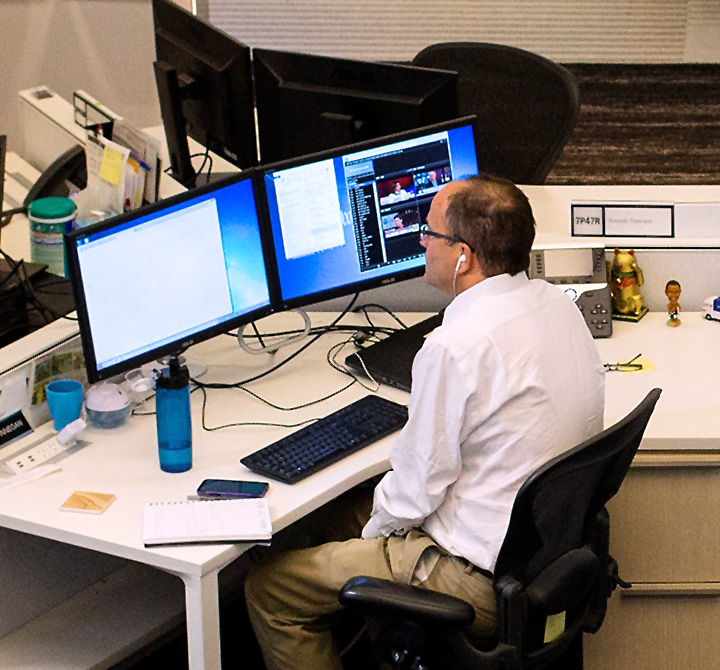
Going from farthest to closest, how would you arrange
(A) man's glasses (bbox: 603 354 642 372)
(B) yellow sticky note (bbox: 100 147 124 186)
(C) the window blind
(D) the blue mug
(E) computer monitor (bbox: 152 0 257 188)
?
1. (C) the window blind
2. (E) computer monitor (bbox: 152 0 257 188)
3. (B) yellow sticky note (bbox: 100 147 124 186)
4. (A) man's glasses (bbox: 603 354 642 372)
5. (D) the blue mug

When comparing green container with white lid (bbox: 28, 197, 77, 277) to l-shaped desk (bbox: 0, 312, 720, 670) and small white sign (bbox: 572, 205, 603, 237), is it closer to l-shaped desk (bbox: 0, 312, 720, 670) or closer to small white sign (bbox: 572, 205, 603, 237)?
l-shaped desk (bbox: 0, 312, 720, 670)

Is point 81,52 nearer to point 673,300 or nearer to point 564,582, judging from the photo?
point 673,300

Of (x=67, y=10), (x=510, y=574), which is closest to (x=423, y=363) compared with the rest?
(x=510, y=574)

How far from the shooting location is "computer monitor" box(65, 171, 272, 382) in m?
2.28

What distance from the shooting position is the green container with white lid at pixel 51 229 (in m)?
2.86

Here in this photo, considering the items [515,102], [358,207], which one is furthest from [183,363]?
[515,102]

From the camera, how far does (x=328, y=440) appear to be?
7.88 ft

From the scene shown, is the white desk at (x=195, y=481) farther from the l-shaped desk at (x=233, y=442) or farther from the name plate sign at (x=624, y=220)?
the name plate sign at (x=624, y=220)

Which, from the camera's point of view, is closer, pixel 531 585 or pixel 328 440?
pixel 531 585

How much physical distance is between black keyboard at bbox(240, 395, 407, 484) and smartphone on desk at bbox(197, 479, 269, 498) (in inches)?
2.3

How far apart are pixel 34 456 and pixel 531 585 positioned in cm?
98

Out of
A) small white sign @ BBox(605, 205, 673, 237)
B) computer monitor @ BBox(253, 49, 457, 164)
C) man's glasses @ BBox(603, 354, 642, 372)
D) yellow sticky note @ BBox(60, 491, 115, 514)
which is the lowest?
man's glasses @ BBox(603, 354, 642, 372)

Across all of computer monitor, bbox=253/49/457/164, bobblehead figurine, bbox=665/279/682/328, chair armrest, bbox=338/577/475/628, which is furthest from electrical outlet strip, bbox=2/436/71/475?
bobblehead figurine, bbox=665/279/682/328

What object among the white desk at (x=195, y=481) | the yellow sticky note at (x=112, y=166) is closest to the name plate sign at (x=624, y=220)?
the white desk at (x=195, y=481)
